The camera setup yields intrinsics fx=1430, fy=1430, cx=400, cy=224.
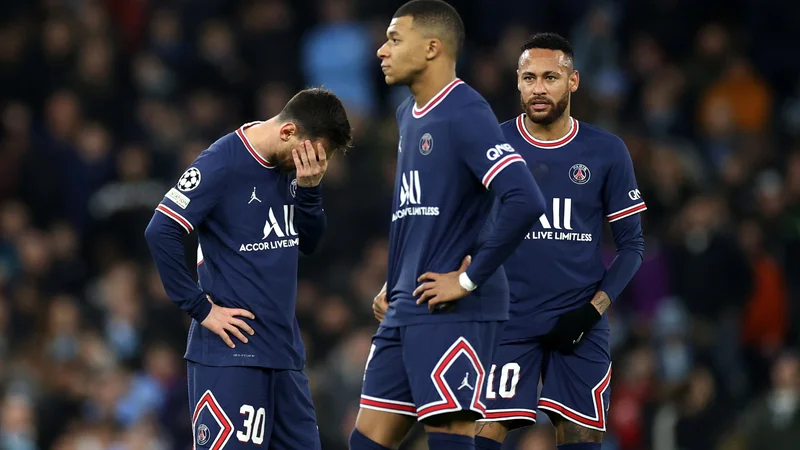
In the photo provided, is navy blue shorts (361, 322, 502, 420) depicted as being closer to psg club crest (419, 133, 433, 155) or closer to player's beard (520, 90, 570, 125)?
psg club crest (419, 133, 433, 155)

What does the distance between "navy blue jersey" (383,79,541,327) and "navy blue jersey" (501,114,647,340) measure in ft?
2.35

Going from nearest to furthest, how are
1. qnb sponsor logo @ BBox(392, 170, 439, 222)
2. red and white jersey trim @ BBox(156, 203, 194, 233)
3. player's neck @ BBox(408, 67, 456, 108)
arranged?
qnb sponsor logo @ BBox(392, 170, 439, 222) → player's neck @ BBox(408, 67, 456, 108) → red and white jersey trim @ BBox(156, 203, 194, 233)

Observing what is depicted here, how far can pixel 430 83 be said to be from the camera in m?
6.64

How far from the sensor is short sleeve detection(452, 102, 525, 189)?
20.9 ft

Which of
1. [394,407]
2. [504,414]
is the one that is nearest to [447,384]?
[394,407]

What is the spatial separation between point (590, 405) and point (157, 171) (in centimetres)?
855

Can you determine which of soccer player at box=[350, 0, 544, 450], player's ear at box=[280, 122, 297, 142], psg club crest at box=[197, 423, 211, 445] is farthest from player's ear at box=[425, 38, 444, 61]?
psg club crest at box=[197, 423, 211, 445]

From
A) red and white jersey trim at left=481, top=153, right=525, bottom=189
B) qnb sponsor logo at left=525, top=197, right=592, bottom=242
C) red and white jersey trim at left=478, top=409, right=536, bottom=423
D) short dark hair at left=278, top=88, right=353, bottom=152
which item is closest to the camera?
red and white jersey trim at left=481, top=153, right=525, bottom=189

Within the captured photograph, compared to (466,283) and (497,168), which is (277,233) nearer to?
(466,283)

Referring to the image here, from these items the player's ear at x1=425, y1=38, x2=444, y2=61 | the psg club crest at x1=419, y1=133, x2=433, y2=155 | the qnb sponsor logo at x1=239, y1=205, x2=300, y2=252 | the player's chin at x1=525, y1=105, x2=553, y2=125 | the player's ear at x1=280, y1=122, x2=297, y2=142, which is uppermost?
the player's ear at x1=425, y1=38, x2=444, y2=61

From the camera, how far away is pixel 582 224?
7.42 metres

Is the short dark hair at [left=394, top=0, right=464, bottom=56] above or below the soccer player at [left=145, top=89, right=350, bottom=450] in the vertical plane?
above

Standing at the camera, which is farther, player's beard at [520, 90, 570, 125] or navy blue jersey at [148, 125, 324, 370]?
player's beard at [520, 90, 570, 125]

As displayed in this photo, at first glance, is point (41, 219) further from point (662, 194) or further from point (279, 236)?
point (279, 236)
